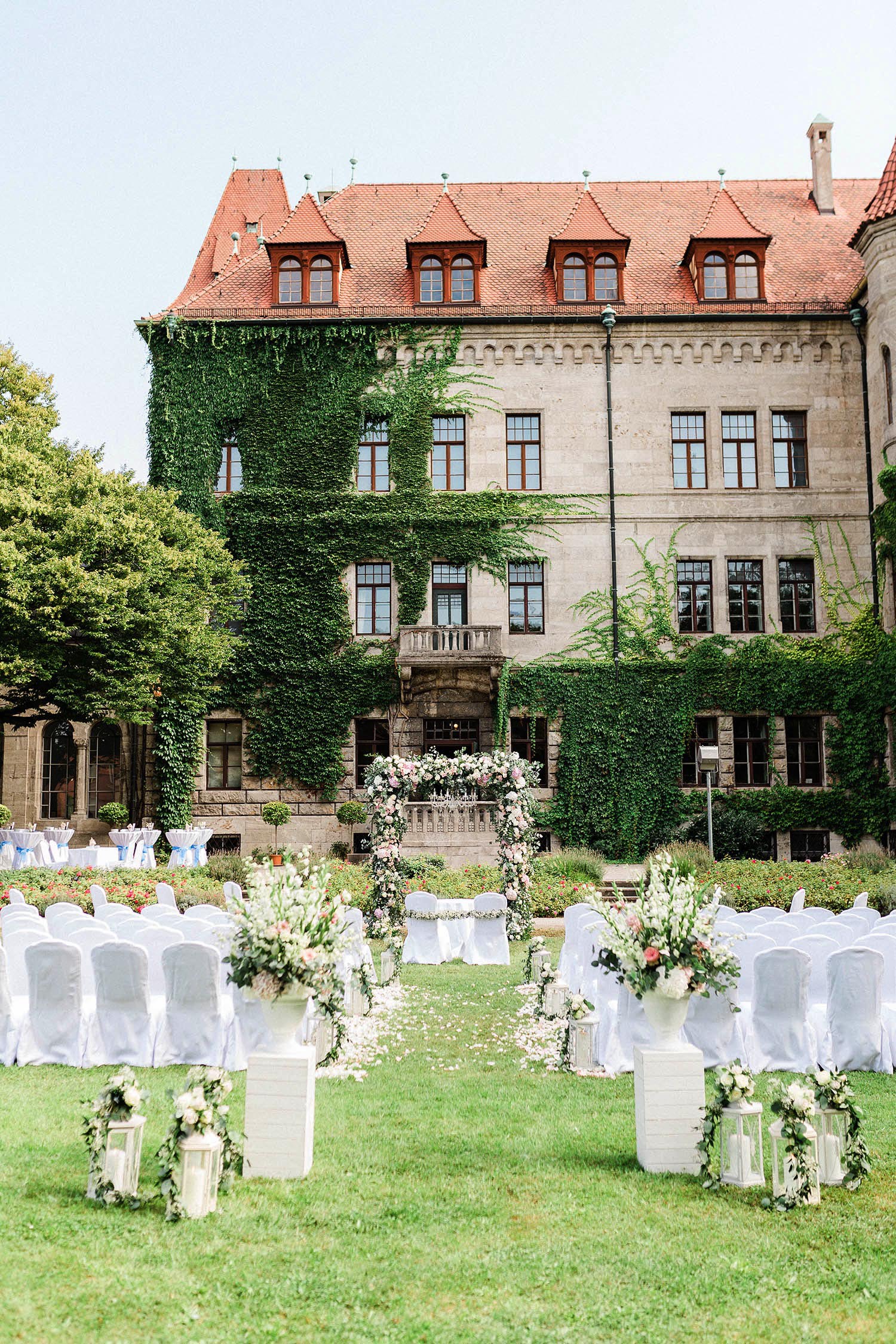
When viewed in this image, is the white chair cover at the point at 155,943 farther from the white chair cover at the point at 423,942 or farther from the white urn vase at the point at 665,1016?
the white chair cover at the point at 423,942

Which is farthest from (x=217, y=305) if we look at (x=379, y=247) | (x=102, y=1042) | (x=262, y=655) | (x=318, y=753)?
(x=102, y=1042)

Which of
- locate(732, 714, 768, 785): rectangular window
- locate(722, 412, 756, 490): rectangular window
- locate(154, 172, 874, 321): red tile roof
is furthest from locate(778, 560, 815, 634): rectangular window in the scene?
locate(154, 172, 874, 321): red tile roof

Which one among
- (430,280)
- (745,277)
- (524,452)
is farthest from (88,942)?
(745,277)

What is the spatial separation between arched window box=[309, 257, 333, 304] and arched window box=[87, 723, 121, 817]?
1261 cm

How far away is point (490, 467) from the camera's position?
28.0 m

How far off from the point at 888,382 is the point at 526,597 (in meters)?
10.3

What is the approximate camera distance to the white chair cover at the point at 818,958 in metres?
9.48

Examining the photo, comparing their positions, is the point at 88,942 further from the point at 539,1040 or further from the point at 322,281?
the point at 322,281

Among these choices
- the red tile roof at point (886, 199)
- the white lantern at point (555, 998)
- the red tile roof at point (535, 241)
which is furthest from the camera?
the red tile roof at point (535, 241)

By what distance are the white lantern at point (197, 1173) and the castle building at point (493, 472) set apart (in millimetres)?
21048

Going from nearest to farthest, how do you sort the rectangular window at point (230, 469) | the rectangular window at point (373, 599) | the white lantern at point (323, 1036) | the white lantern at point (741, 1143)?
the white lantern at point (741, 1143), the white lantern at point (323, 1036), the rectangular window at point (373, 599), the rectangular window at point (230, 469)

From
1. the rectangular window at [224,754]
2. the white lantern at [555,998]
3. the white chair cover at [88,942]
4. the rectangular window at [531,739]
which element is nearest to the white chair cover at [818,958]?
the white lantern at [555,998]

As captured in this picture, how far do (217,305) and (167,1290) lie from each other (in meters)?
27.5

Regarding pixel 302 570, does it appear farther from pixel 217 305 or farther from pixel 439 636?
pixel 217 305
